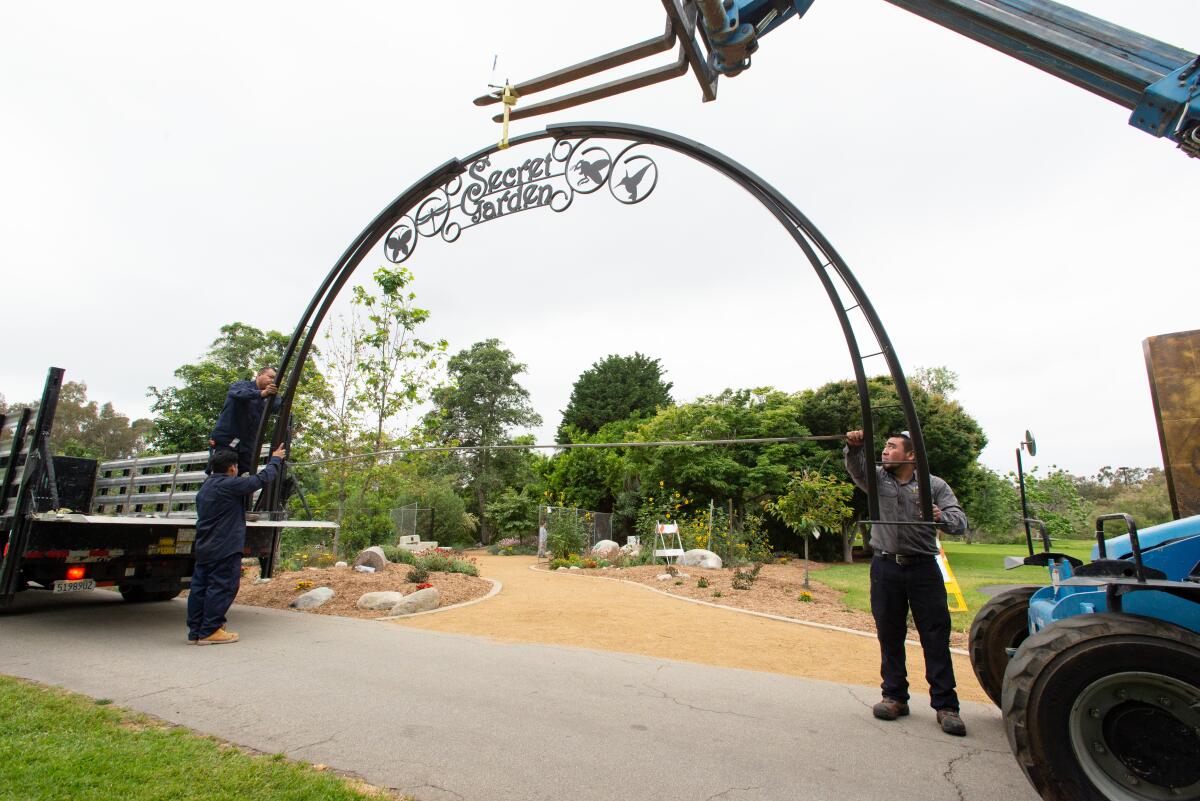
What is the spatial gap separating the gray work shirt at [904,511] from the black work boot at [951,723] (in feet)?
3.10

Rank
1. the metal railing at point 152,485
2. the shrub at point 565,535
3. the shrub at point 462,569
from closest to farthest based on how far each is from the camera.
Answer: the metal railing at point 152,485
the shrub at point 462,569
the shrub at point 565,535

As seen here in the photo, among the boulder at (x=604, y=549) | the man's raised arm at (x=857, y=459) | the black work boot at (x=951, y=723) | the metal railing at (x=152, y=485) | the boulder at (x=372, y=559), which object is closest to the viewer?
the black work boot at (x=951, y=723)

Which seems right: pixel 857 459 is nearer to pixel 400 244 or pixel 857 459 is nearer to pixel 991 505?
pixel 400 244

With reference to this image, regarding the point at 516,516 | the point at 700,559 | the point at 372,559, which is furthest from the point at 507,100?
the point at 516,516

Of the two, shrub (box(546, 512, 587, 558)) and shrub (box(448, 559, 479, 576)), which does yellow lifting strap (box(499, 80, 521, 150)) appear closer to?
shrub (box(448, 559, 479, 576))

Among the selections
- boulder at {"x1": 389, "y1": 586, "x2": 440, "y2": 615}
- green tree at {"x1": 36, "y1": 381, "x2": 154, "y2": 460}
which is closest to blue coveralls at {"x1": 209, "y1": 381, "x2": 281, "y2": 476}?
boulder at {"x1": 389, "y1": 586, "x2": 440, "y2": 615}

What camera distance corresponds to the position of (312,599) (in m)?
8.42

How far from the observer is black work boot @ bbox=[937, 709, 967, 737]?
3723 mm

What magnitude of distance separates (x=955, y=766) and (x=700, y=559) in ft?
40.6

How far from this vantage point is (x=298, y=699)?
4141 millimetres

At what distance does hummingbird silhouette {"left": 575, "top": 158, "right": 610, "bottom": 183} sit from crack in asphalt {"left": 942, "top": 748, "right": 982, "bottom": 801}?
5443mm

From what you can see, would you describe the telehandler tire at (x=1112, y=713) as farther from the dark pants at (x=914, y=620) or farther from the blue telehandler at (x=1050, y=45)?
the blue telehandler at (x=1050, y=45)

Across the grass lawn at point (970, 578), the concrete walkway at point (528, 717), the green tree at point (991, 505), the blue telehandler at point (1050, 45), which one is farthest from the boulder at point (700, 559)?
the green tree at point (991, 505)

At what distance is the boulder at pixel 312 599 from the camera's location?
8.34m
